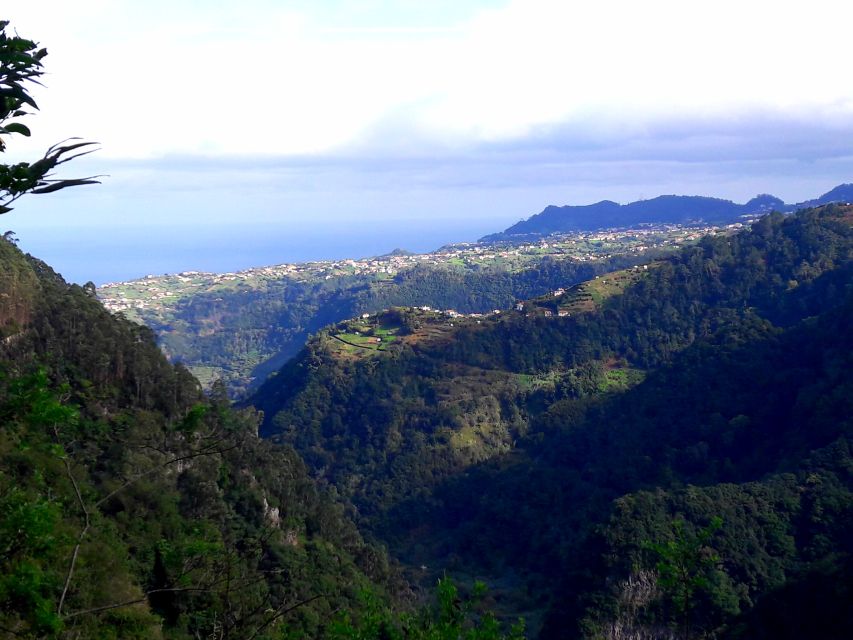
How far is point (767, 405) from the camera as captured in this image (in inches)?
1938

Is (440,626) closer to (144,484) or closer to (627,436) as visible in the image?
(144,484)

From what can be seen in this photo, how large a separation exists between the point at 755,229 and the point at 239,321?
110 m

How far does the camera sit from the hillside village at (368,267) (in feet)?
502

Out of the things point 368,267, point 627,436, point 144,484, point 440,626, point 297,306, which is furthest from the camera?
point 368,267

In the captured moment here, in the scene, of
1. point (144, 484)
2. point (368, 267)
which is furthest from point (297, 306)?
point (144, 484)

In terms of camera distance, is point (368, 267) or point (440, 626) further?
point (368, 267)

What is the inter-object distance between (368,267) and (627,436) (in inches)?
5348

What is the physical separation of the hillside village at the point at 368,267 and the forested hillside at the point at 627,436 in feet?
213

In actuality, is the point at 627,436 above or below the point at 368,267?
below

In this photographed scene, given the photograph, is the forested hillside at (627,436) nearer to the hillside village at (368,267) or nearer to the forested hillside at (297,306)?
the forested hillside at (297,306)

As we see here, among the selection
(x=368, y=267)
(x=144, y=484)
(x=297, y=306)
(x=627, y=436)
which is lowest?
(x=627, y=436)

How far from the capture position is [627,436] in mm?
54031

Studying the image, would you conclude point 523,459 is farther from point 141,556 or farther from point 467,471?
point 141,556

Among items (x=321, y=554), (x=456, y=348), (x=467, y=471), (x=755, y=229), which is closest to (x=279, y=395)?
(x=456, y=348)
